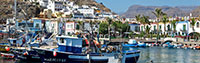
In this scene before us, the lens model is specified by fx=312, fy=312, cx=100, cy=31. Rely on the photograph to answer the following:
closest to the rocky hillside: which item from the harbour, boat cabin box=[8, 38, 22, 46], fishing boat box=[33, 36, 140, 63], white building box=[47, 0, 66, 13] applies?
the harbour

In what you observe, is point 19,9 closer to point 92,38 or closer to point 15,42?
point 15,42

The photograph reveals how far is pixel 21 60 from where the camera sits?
159ft

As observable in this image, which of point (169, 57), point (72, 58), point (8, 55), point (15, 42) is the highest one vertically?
point (15, 42)

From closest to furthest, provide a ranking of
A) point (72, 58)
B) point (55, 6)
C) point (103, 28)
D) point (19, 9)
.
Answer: point (72, 58), point (103, 28), point (19, 9), point (55, 6)

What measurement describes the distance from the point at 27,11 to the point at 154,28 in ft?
210

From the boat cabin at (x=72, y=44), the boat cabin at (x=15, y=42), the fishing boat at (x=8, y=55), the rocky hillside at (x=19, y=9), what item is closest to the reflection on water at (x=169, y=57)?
the boat cabin at (x=72, y=44)

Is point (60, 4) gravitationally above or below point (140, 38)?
above

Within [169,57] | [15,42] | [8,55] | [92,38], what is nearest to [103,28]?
[169,57]

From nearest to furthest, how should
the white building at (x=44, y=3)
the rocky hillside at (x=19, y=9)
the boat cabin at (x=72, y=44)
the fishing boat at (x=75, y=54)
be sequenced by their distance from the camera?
the fishing boat at (x=75, y=54) → the boat cabin at (x=72, y=44) → the rocky hillside at (x=19, y=9) → the white building at (x=44, y=3)

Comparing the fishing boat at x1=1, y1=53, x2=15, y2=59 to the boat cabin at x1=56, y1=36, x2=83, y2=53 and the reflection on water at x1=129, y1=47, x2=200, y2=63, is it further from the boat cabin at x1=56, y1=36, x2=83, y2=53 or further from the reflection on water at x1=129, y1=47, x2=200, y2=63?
the reflection on water at x1=129, y1=47, x2=200, y2=63

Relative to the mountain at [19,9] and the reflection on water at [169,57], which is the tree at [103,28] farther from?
the reflection on water at [169,57]

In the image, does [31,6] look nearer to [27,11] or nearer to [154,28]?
[27,11]

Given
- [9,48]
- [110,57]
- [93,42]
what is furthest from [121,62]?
[9,48]

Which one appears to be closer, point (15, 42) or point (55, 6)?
point (15, 42)
